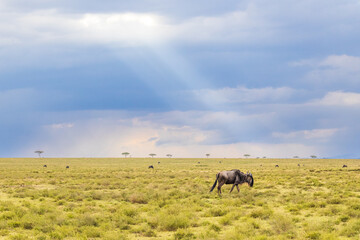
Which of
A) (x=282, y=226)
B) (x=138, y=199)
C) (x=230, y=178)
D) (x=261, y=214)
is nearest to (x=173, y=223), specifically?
(x=282, y=226)

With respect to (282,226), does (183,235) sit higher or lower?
lower

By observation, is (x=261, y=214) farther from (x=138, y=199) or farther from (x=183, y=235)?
(x=138, y=199)

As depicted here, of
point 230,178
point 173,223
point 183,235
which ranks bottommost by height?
point 183,235

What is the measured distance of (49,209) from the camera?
781 inches

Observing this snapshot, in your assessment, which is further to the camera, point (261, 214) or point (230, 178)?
point (230, 178)

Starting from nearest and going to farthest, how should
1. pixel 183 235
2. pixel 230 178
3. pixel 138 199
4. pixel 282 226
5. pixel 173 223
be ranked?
pixel 183 235 → pixel 282 226 → pixel 173 223 → pixel 138 199 → pixel 230 178

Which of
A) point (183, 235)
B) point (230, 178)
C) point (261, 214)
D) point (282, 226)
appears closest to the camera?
point (183, 235)

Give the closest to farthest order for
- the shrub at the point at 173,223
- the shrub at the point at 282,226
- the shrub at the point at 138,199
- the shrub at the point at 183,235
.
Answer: the shrub at the point at 183,235 < the shrub at the point at 282,226 < the shrub at the point at 173,223 < the shrub at the point at 138,199

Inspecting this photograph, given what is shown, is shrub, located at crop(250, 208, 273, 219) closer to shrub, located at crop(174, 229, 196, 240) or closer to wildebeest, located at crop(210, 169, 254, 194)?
shrub, located at crop(174, 229, 196, 240)

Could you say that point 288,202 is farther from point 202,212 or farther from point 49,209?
point 49,209

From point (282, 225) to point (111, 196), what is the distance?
49.2 ft

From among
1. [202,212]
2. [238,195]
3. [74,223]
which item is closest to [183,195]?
[238,195]

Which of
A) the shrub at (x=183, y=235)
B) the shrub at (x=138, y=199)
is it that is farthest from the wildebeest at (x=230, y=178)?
the shrub at (x=183, y=235)

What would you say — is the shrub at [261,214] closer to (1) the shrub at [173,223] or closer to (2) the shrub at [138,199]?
(1) the shrub at [173,223]
